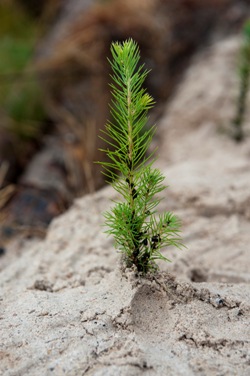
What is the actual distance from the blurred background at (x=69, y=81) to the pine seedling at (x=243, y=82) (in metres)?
0.89

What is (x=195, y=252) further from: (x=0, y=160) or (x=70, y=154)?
(x=0, y=160)

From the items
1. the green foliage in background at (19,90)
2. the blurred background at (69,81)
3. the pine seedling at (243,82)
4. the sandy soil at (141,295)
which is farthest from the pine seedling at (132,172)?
the green foliage in background at (19,90)

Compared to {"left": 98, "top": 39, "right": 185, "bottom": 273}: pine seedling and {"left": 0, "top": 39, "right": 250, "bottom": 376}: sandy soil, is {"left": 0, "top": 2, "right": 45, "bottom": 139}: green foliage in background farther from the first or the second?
{"left": 98, "top": 39, "right": 185, "bottom": 273}: pine seedling

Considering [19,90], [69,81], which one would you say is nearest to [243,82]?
[69,81]

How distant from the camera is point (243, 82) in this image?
9.58 feet

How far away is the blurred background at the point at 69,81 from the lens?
303 cm

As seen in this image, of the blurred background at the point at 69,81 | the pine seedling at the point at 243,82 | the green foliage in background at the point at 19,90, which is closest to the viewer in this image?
the pine seedling at the point at 243,82

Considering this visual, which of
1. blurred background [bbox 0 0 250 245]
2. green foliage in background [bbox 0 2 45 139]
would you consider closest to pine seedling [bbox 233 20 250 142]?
blurred background [bbox 0 0 250 245]

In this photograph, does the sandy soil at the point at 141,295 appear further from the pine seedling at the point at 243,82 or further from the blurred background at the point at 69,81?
the blurred background at the point at 69,81

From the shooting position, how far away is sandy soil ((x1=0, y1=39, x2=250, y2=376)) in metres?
1.34

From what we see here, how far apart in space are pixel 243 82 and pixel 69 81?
1676 millimetres

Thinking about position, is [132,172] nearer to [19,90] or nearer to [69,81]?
[19,90]

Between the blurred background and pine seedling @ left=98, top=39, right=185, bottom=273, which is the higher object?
the blurred background

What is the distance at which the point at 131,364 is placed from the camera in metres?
1.29
